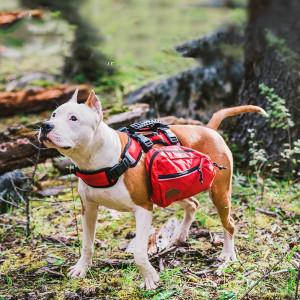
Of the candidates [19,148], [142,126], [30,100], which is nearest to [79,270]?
[142,126]

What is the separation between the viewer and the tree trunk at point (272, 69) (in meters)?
5.22

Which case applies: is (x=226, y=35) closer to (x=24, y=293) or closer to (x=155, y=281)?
(x=155, y=281)

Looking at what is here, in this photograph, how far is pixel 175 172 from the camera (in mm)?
2887

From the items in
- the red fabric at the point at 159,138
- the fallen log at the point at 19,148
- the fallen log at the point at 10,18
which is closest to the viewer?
the red fabric at the point at 159,138

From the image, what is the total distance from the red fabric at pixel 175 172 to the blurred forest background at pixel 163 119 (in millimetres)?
767

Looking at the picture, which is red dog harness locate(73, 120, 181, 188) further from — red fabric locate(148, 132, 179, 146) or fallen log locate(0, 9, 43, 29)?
fallen log locate(0, 9, 43, 29)

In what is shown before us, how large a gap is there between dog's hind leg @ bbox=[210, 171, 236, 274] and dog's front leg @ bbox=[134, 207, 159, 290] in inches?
27.7

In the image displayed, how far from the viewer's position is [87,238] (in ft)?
10.7

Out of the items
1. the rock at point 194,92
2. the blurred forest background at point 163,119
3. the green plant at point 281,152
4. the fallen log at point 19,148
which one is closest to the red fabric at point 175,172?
the blurred forest background at point 163,119

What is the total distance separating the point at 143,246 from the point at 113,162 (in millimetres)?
707

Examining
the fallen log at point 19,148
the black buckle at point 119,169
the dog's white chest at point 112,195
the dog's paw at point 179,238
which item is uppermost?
the black buckle at point 119,169

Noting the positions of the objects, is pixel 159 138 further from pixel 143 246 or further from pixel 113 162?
pixel 143 246

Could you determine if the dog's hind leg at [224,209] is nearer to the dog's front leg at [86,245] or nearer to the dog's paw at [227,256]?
the dog's paw at [227,256]

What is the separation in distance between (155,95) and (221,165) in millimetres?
3145
